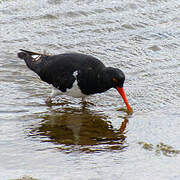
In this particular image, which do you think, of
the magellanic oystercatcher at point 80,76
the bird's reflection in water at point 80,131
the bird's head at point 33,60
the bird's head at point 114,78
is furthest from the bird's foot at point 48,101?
the bird's head at point 114,78

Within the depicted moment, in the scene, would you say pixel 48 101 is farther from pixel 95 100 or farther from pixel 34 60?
pixel 34 60

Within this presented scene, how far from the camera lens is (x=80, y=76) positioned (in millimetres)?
6312

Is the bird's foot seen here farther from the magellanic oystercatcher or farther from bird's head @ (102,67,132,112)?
bird's head @ (102,67,132,112)

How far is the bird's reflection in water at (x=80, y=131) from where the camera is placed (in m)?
5.07

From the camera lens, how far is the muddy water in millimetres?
4547

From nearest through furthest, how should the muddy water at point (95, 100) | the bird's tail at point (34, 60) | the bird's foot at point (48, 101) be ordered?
the muddy water at point (95, 100)
the bird's foot at point (48, 101)
the bird's tail at point (34, 60)

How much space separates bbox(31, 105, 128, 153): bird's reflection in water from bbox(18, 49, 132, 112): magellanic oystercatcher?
309 mm

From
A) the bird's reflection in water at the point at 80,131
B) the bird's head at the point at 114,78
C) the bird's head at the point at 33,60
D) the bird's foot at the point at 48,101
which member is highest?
the bird's head at the point at 114,78

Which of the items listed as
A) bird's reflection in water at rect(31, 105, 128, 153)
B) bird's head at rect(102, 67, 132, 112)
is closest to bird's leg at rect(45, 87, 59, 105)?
bird's reflection in water at rect(31, 105, 128, 153)

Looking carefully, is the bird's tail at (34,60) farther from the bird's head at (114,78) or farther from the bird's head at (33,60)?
the bird's head at (114,78)

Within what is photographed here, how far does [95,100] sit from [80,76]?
0.75 metres

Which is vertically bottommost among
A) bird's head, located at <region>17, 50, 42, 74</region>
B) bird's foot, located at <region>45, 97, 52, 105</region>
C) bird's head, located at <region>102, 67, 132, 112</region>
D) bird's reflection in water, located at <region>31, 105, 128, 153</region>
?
bird's foot, located at <region>45, 97, 52, 105</region>

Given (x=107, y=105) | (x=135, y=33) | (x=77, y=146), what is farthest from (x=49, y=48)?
(x=77, y=146)

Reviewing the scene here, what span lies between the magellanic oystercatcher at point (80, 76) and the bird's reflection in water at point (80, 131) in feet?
1.02
